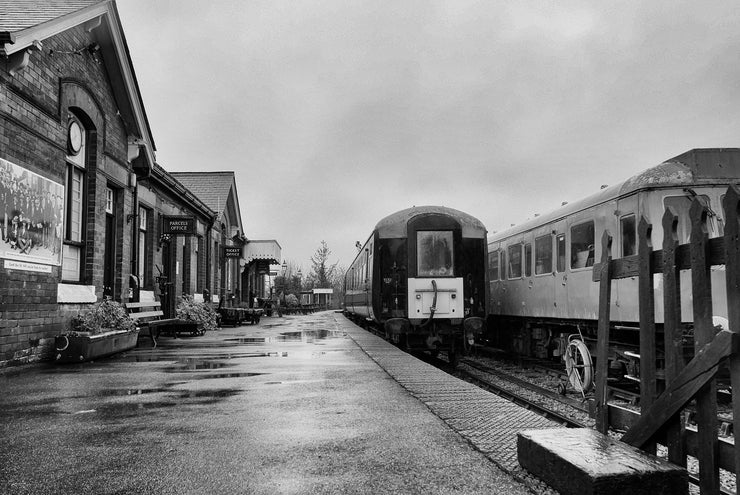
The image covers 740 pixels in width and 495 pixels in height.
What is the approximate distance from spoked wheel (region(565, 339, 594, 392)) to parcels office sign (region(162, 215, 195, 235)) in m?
11.0

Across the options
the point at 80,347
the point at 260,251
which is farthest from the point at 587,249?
the point at 260,251

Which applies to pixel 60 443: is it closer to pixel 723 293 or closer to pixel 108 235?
pixel 723 293

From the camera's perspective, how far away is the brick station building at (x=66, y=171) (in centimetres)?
855

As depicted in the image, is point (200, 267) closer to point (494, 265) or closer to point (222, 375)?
point (494, 265)

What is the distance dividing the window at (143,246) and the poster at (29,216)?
20.8ft

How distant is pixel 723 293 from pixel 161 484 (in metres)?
7.37

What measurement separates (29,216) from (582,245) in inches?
340

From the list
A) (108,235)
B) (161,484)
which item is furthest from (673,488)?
(108,235)

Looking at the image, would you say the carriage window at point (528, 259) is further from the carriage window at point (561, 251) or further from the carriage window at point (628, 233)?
the carriage window at point (628, 233)

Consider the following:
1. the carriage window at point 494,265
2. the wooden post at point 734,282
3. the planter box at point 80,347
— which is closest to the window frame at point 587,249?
the carriage window at point 494,265

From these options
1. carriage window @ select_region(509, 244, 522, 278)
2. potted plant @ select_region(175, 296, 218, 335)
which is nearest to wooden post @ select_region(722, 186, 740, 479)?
carriage window @ select_region(509, 244, 522, 278)

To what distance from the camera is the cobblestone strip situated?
4062mm

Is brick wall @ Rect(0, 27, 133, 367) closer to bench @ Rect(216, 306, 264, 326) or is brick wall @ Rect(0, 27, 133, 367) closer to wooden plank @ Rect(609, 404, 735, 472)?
wooden plank @ Rect(609, 404, 735, 472)

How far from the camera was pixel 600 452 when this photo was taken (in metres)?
3.21
